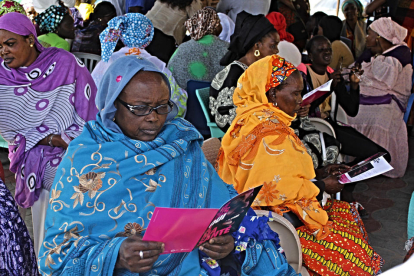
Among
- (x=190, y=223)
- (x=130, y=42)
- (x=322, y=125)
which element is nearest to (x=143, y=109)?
(x=190, y=223)

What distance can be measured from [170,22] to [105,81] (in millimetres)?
3484

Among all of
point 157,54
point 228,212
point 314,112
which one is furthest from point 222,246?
point 157,54

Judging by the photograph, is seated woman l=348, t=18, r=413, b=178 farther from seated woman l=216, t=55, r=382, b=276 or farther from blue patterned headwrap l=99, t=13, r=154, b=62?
seated woman l=216, t=55, r=382, b=276

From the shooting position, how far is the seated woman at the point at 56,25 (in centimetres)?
506

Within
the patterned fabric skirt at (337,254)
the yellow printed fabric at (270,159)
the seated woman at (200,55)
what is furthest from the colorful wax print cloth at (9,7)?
the patterned fabric skirt at (337,254)

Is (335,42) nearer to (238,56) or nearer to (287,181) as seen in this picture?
(238,56)

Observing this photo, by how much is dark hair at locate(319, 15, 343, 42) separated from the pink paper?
602 cm

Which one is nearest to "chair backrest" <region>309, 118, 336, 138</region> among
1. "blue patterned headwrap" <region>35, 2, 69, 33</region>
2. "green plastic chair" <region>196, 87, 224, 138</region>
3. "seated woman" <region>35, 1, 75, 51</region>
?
"green plastic chair" <region>196, 87, 224, 138</region>

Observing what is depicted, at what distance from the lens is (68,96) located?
3.20 metres

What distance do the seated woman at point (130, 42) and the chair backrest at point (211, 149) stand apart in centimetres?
127

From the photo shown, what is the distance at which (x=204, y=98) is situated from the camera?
405 cm

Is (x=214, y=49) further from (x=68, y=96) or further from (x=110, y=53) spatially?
(x=68, y=96)

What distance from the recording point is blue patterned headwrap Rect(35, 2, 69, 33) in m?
5.10

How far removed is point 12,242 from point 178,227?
1.04 meters
